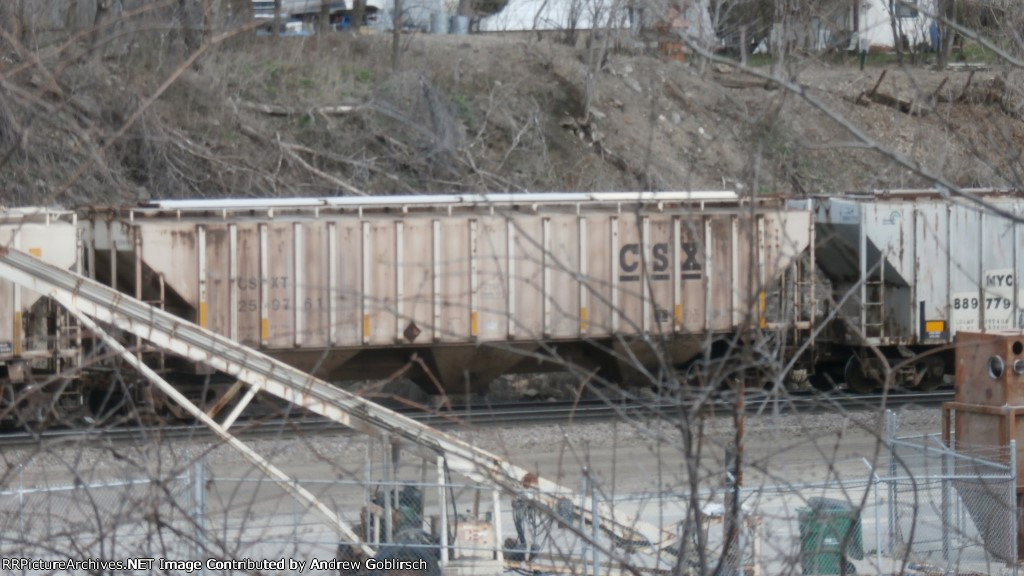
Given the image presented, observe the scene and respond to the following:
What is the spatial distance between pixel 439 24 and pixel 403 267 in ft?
83.6

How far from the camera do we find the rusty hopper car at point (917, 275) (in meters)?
19.2

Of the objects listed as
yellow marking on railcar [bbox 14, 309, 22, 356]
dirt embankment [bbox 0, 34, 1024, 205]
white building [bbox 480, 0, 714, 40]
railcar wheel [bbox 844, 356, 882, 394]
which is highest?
white building [bbox 480, 0, 714, 40]

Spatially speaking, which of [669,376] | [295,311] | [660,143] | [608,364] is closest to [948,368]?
[608,364]

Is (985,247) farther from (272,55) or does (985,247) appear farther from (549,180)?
(272,55)

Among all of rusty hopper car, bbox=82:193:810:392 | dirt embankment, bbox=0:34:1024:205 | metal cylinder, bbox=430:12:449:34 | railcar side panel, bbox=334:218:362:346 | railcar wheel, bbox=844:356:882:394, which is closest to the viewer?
rusty hopper car, bbox=82:193:810:392

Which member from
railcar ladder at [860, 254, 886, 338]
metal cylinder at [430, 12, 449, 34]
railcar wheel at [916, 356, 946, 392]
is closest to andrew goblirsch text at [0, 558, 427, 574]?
railcar ladder at [860, 254, 886, 338]

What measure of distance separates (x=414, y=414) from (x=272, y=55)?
62.8 feet

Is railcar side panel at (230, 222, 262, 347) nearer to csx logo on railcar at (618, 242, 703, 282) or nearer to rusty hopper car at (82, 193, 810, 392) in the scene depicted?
rusty hopper car at (82, 193, 810, 392)

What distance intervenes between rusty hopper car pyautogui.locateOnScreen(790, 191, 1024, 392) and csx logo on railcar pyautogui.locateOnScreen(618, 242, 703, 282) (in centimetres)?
249

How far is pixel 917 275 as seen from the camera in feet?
63.9

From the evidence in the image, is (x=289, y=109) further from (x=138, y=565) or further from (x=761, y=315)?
(x=138, y=565)

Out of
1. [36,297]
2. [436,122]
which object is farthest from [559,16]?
[36,297]

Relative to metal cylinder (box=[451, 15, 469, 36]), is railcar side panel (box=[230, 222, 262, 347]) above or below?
below

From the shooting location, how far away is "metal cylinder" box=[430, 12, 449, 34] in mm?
41062
